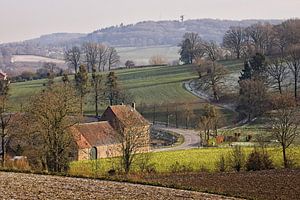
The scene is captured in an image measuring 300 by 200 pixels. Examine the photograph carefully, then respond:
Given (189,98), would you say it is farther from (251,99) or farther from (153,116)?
(251,99)

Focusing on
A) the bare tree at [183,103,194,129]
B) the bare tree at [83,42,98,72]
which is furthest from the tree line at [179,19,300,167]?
the bare tree at [83,42,98,72]

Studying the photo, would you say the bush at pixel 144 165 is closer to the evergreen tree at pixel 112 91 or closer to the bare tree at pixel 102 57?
the evergreen tree at pixel 112 91

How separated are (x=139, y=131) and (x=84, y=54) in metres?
90.3

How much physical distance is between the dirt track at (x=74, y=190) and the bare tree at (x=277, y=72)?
2078 inches

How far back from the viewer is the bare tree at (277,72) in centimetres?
7257

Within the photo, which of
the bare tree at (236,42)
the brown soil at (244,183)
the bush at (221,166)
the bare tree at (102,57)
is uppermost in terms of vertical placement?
the bare tree at (236,42)

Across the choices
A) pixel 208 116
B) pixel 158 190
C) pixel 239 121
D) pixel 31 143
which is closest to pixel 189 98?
pixel 239 121

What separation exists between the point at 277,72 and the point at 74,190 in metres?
57.8

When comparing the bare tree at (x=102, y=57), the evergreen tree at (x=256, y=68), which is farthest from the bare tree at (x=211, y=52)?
the bare tree at (x=102, y=57)

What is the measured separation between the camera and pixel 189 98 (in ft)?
259

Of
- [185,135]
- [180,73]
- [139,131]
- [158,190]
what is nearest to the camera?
[158,190]

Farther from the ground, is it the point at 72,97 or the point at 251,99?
the point at 72,97

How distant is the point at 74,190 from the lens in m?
19.8

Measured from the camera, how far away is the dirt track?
60.1 ft
